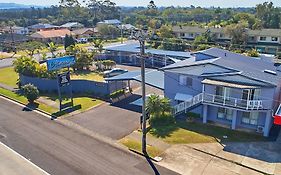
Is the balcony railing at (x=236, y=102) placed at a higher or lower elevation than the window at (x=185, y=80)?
lower

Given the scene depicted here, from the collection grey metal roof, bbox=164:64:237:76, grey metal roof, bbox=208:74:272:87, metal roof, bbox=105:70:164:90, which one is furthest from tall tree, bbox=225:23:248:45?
grey metal roof, bbox=208:74:272:87

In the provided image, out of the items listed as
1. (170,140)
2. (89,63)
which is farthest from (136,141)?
(89,63)

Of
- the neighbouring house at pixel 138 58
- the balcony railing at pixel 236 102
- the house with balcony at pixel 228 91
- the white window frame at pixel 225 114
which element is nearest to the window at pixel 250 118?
the house with balcony at pixel 228 91

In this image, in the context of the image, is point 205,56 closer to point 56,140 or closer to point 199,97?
point 199,97

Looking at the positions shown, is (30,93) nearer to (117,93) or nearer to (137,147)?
(117,93)

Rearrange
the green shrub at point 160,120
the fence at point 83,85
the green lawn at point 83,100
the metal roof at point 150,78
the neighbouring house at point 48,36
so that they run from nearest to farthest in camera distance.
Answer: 1. the green shrub at point 160,120
2. the metal roof at point 150,78
3. the green lawn at point 83,100
4. the fence at point 83,85
5. the neighbouring house at point 48,36

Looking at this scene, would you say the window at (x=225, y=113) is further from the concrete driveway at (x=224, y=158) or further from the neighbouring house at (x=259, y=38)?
the neighbouring house at (x=259, y=38)

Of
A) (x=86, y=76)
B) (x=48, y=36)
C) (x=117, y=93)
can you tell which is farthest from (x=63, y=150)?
(x=48, y=36)
